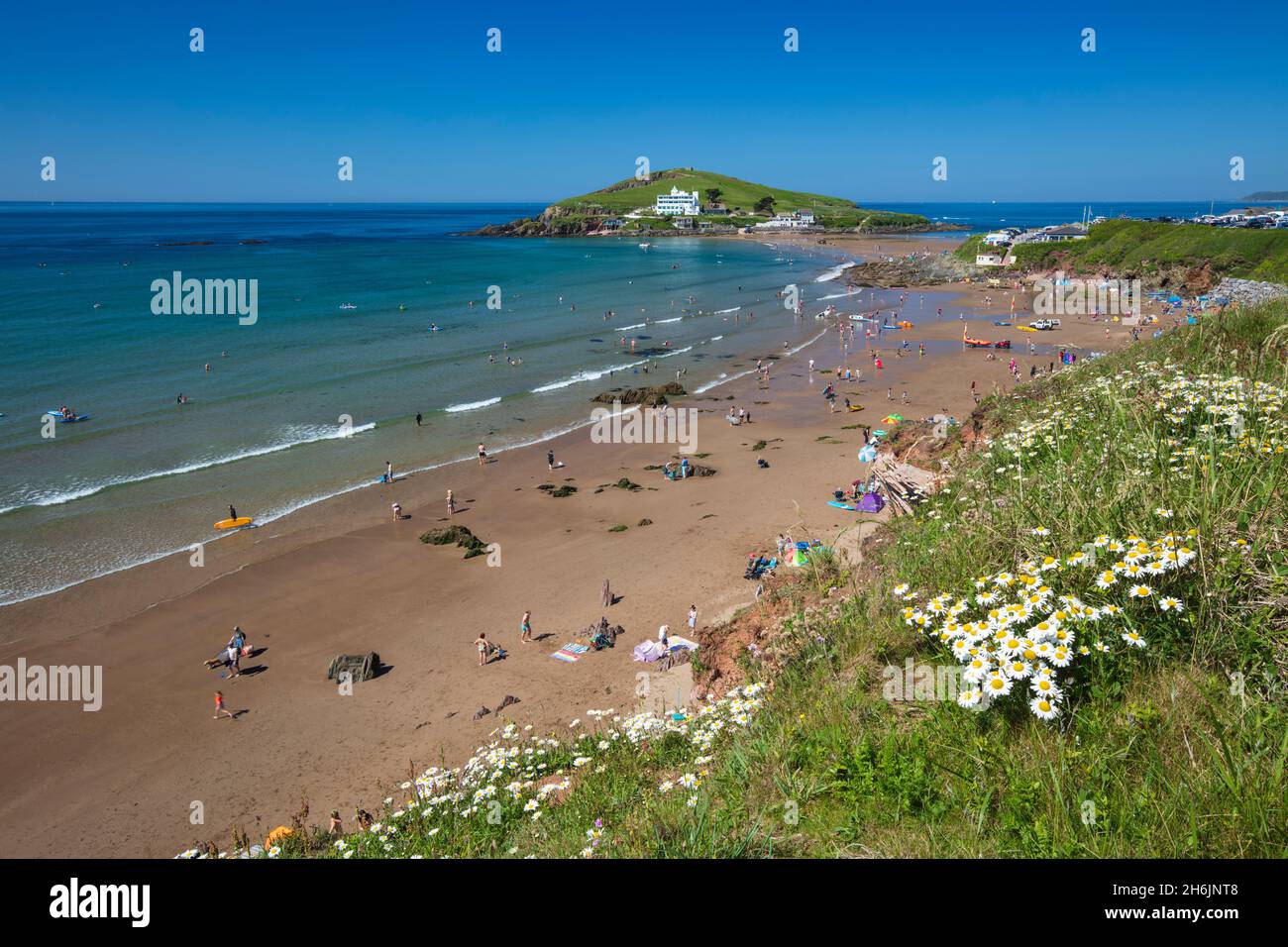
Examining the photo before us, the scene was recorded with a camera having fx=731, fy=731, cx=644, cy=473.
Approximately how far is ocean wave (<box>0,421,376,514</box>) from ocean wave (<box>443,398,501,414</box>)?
4.74 m

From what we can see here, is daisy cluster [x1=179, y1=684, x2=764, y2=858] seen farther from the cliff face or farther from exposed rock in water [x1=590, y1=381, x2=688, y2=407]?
the cliff face

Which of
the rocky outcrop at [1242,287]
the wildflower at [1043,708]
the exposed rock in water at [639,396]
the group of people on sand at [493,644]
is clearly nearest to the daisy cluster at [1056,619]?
the wildflower at [1043,708]

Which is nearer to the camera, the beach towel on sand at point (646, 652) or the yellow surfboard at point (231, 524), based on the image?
the beach towel on sand at point (646, 652)

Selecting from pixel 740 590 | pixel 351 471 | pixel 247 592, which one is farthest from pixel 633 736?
pixel 351 471

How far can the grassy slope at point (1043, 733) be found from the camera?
386 centimetres

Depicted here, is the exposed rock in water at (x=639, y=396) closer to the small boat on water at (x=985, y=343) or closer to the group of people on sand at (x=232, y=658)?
the small boat on water at (x=985, y=343)

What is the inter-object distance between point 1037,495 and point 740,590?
553 inches

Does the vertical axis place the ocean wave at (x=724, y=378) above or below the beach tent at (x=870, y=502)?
above

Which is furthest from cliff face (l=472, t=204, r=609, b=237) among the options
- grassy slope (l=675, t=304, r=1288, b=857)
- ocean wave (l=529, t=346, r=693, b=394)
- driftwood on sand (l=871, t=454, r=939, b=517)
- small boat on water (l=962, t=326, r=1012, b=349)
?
grassy slope (l=675, t=304, r=1288, b=857)

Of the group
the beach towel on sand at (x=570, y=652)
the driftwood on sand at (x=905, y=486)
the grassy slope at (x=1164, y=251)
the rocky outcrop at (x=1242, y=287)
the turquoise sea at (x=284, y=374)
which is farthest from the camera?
the grassy slope at (x=1164, y=251)

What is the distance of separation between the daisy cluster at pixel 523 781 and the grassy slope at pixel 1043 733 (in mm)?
104

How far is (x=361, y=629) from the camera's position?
1988 cm

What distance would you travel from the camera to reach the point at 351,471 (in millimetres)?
31078
